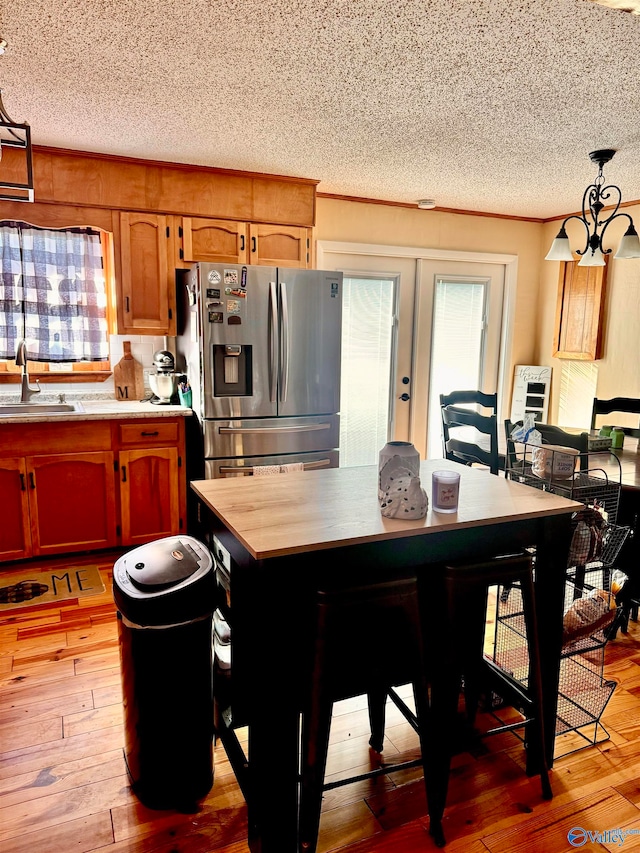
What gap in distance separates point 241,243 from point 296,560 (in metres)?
2.93

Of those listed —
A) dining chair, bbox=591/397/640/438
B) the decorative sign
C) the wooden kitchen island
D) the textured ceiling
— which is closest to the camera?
the wooden kitchen island

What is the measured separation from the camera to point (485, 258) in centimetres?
488

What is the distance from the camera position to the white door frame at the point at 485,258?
4.35 m

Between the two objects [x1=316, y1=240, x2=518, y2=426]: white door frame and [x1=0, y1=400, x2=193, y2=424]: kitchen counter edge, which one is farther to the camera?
[x1=316, y1=240, x2=518, y2=426]: white door frame

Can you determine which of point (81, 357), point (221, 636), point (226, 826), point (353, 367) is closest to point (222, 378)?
point (81, 357)

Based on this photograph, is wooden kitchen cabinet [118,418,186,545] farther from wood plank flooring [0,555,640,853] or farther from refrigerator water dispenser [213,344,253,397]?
wood plank flooring [0,555,640,853]

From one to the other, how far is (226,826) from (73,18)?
2.57m

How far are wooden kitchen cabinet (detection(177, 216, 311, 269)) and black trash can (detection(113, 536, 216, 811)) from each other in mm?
2561

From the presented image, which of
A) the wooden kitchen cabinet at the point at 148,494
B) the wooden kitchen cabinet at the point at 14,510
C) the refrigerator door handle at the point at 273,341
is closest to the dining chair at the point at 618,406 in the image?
the refrigerator door handle at the point at 273,341

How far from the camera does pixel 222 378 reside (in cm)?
345

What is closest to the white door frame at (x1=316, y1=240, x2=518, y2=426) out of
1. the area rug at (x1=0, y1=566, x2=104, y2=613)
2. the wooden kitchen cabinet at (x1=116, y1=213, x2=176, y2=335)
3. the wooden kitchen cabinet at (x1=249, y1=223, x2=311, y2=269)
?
the wooden kitchen cabinet at (x1=249, y1=223, x2=311, y2=269)

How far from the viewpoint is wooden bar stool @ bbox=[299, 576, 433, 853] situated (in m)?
1.42

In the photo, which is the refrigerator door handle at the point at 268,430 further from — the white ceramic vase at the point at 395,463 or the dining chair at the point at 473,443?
the white ceramic vase at the point at 395,463

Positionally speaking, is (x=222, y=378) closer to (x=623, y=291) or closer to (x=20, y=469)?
(x=20, y=469)
